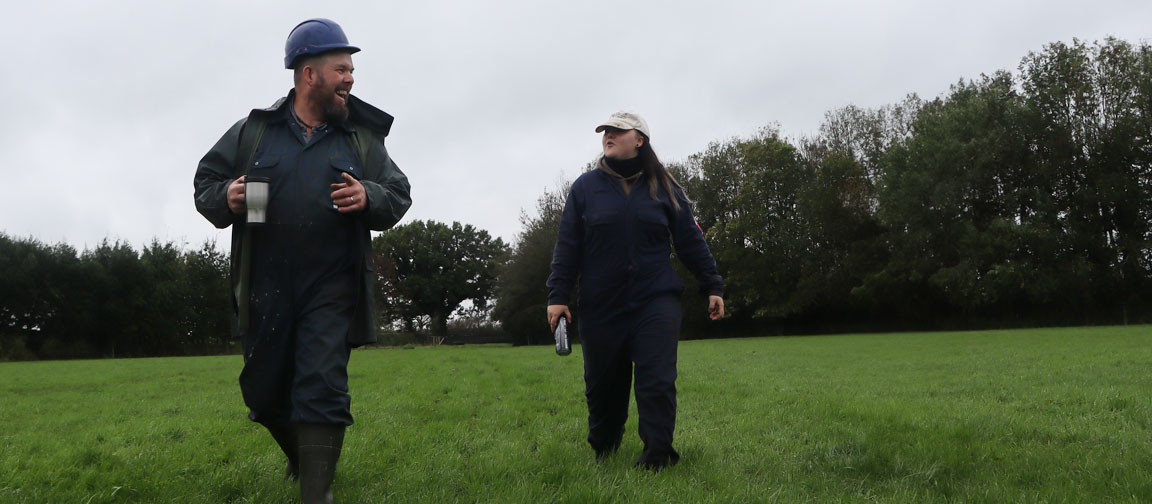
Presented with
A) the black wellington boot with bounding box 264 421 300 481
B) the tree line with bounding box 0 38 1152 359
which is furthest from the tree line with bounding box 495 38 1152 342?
the black wellington boot with bounding box 264 421 300 481

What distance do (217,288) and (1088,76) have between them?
2291 inches

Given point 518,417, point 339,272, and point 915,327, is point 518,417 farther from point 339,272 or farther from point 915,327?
point 915,327

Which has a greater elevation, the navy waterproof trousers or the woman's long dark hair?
the woman's long dark hair

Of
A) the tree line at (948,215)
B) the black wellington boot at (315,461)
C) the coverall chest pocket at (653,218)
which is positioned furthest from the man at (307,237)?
the tree line at (948,215)

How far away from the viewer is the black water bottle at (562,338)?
472 centimetres

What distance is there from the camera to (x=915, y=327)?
47594mm

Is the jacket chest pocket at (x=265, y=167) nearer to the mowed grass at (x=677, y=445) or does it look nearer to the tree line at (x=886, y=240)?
the mowed grass at (x=677, y=445)

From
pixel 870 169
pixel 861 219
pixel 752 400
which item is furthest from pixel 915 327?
pixel 752 400

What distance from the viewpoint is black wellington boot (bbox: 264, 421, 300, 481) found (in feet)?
13.1

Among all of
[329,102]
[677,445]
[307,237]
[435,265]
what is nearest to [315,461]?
[307,237]

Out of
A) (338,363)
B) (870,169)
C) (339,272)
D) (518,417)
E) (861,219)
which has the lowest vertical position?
(518,417)

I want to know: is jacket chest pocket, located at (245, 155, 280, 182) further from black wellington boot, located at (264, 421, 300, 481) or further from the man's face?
black wellington boot, located at (264, 421, 300, 481)

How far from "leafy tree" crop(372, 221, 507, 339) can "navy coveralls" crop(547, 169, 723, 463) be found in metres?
78.4

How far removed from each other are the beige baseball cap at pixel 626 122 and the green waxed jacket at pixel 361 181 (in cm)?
154
